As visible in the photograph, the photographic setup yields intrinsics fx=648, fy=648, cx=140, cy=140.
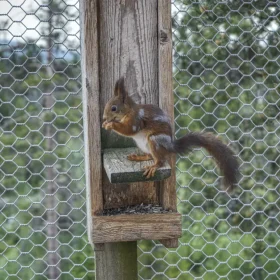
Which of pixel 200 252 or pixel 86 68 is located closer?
pixel 86 68

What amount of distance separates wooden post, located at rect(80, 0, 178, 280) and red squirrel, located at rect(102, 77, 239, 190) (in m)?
0.07

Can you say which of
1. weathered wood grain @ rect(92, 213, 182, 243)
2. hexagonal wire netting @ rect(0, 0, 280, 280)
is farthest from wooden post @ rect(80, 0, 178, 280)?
hexagonal wire netting @ rect(0, 0, 280, 280)

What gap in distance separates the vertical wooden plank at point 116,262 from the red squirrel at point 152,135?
0.19 meters

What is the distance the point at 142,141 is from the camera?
106 centimetres

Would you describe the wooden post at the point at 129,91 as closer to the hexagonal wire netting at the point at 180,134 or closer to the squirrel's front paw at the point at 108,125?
the squirrel's front paw at the point at 108,125

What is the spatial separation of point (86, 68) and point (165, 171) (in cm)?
22

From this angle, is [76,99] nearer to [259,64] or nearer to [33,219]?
[33,219]

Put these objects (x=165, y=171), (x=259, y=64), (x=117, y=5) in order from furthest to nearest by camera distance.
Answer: (x=259, y=64), (x=117, y=5), (x=165, y=171)

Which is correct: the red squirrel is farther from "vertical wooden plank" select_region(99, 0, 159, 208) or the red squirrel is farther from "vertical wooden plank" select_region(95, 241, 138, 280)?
"vertical wooden plank" select_region(95, 241, 138, 280)

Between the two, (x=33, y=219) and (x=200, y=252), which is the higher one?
(x=33, y=219)

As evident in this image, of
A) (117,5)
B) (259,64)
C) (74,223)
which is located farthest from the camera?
(259,64)

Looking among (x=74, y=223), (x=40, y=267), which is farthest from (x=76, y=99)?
(x=40, y=267)

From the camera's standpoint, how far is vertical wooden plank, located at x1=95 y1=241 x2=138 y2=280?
1.16 meters

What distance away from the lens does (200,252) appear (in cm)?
176
